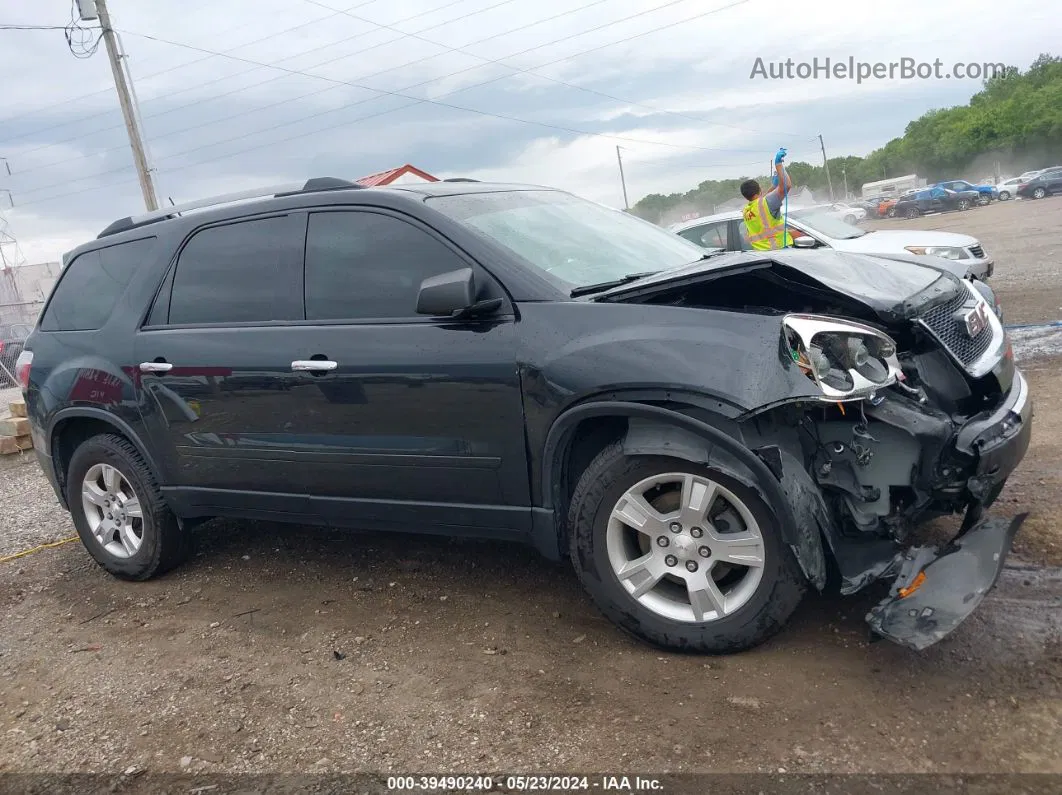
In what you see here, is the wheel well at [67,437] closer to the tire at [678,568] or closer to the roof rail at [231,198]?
the roof rail at [231,198]

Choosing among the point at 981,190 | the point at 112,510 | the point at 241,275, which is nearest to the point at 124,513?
the point at 112,510

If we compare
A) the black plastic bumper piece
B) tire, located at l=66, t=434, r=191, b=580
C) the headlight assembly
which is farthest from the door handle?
the headlight assembly

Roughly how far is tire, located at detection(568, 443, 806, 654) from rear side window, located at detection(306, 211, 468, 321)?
1.12 meters

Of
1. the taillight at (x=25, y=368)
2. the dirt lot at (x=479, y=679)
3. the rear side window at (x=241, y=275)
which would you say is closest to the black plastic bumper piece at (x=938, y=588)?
the dirt lot at (x=479, y=679)

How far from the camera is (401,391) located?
11.9ft

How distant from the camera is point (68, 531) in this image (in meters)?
6.03

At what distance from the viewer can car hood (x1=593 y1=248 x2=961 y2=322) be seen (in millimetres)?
3098

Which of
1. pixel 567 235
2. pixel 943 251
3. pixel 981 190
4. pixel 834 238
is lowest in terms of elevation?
pixel 981 190

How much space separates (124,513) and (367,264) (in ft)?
7.19

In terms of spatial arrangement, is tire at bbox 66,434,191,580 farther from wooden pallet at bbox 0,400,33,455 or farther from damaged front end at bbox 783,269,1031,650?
wooden pallet at bbox 0,400,33,455

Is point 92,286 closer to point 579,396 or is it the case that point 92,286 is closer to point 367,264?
point 367,264

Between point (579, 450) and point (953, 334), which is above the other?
point (953, 334)

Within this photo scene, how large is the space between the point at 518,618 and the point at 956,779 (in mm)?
1852

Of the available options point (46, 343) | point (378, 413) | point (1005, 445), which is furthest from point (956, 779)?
point (46, 343)
